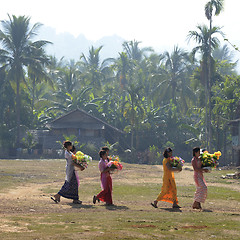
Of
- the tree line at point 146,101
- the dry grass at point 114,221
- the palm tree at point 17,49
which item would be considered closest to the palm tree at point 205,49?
the tree line at point 146,101

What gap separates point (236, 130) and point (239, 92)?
15.7 ft

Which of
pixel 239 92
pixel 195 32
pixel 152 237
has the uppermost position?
pixel 195 32

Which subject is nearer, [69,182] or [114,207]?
[114,207]

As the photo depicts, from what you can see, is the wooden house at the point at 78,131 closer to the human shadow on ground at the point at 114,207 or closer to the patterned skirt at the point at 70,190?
the patterned skirt at the point at 70,190

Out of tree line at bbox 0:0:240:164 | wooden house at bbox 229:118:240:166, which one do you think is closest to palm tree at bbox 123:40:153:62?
tree line at bbox 0:0:240:164

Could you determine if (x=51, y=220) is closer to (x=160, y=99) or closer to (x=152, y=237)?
(x=152, y=237)

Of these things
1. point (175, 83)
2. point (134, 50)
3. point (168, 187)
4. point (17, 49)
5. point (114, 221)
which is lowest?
point (114, 221)

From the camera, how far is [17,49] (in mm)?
58844

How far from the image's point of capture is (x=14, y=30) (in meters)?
58.4

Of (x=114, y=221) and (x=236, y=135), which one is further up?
(x=236, y=135)

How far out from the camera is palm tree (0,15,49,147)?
58000 millimetres

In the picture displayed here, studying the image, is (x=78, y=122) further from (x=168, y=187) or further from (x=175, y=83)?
(x=168, y=187)

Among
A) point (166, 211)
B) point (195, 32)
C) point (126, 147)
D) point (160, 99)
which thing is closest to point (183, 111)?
point (160, 99)

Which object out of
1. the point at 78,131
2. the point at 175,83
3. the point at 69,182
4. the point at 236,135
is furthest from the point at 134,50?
the point at 69,182
